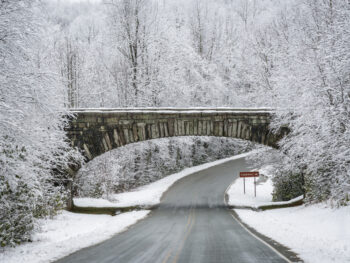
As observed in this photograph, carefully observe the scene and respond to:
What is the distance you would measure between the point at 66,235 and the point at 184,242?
500 centimetres

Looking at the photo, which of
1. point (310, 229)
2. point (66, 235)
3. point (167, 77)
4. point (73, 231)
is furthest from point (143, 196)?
point (310, 229)

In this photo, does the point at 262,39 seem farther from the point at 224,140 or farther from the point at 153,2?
the point at 224,140

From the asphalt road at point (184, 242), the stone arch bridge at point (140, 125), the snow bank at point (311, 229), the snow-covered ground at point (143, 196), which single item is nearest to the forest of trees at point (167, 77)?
the snow bank at point (311, 229)

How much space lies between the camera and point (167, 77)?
32.3 meters

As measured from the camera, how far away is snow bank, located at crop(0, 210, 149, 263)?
32.5ft

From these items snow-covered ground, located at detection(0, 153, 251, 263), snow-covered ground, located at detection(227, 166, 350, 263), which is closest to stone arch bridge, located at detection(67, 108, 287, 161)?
snow-covered ground, located at detection(0, 153, 251, 263)

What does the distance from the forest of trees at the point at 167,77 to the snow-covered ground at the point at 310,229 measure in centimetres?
95

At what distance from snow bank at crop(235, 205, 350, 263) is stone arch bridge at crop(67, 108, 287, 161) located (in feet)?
17.0

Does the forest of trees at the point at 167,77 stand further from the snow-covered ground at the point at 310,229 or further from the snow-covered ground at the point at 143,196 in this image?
the snow-covered ground at the point at 143,196

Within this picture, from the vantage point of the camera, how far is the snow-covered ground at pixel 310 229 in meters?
9.83

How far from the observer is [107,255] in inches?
387

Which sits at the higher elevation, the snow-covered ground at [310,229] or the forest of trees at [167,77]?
the forest of trees at [167,77]

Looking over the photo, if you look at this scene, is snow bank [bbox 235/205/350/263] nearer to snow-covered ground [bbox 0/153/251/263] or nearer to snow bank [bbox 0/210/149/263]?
snow bank [bbox 0/210/149/263]

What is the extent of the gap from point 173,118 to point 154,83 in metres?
12.4
